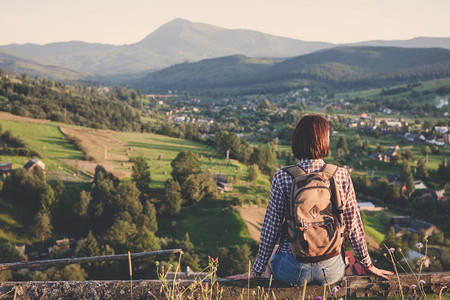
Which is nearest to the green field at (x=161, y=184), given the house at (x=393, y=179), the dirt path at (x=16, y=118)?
the dirt path at (x=16, y=118)

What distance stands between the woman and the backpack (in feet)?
0.39

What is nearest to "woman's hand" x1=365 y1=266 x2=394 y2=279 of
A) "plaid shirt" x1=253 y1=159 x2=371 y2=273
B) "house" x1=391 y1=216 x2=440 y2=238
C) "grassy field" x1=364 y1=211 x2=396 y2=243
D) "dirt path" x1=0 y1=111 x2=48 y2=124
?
"plaid shirt" x1=253 y1=159 x2=371 y2=273

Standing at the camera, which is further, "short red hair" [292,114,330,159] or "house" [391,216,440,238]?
"house" [391,216,440,238]

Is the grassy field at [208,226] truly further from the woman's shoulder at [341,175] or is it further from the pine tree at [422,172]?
the pine tree at [422,172]

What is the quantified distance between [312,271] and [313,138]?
1350 millimetres

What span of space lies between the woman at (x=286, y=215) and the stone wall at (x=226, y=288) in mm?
113

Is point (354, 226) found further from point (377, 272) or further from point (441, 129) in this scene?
point (441, 129)

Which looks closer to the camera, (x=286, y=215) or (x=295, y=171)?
(x=295, y=171)

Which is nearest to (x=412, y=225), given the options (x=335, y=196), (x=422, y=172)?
(x=422, y=172)

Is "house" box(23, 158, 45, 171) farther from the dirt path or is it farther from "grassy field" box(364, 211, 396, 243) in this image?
"grassy field" box(364, 211, 396, 243)

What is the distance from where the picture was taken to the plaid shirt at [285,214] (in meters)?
3.73

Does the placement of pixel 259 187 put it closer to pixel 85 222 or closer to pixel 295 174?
pixel 85 222

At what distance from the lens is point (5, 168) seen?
3575cm

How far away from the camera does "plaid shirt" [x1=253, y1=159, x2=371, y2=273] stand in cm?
373
